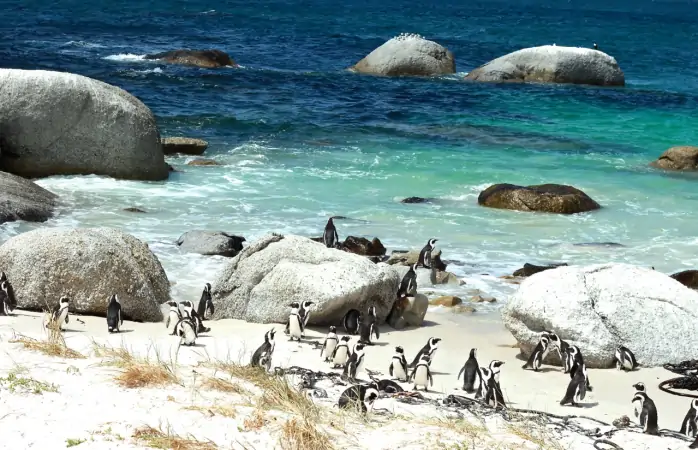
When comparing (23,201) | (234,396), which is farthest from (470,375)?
(23,201)

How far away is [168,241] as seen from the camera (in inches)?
611

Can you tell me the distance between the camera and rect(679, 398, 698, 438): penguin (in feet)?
28.6

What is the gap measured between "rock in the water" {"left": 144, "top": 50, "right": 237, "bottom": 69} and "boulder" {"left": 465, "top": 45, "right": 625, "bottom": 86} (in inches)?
375

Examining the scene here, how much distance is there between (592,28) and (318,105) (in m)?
51.3

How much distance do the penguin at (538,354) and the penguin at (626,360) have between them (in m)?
0.77

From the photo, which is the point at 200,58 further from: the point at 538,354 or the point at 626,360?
the point at 626,360

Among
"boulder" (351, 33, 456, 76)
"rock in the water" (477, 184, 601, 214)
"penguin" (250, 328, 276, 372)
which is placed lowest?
"penguin" (250, 328, 276, 372)

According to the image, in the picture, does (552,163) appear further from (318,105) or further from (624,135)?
(318,105)

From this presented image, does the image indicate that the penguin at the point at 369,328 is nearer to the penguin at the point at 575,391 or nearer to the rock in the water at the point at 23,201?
the penguin at the point at 575,391

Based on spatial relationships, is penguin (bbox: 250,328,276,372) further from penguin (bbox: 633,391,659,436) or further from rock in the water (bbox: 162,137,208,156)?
rock in the water (bbox: 162,137,208,156)

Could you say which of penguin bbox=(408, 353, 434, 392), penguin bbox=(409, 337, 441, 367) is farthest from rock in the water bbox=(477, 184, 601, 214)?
penguin bbox=(408, 353, 434, 392)

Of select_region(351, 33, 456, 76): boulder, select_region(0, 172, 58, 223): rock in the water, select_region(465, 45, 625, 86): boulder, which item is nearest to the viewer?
select_region(0, 172, 58, 223): rock in the water

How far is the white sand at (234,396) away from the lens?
24.9ft

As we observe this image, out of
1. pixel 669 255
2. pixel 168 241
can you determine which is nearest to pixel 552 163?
pixel 669 255
